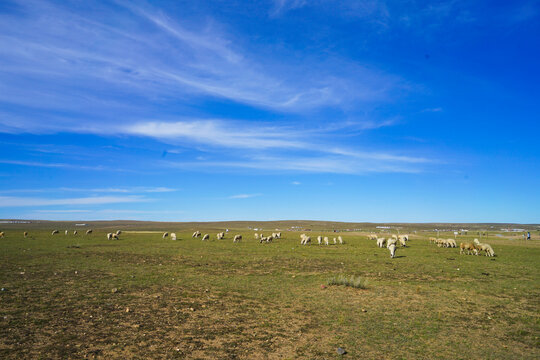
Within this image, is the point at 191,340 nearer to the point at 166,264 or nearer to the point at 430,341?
the point at 430,341

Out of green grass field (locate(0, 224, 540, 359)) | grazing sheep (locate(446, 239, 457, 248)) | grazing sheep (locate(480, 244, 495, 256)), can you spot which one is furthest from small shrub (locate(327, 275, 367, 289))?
grazing sheep (locate(446, 239, 457, 248))

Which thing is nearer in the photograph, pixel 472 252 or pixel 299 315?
pixel 299 315

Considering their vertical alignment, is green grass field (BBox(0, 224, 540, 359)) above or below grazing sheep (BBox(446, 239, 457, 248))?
above

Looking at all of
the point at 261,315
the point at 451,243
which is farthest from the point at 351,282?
the point at 451,243

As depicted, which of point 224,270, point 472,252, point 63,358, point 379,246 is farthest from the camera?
point 379,246

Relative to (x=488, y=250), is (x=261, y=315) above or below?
above

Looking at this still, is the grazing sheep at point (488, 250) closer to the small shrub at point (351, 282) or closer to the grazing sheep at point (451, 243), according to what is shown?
the grazing sheep at point (451, 243)

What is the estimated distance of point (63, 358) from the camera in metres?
7.49

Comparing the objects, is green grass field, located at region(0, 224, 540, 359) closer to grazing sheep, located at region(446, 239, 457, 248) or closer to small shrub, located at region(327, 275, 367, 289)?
small shrub, located at region(327, 275, 367, 289)

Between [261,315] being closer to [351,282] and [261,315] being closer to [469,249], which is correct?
[351,282]

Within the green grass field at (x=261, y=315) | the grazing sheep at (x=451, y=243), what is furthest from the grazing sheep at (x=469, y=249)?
the green grass field at (x=261, y=315)

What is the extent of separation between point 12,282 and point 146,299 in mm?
8601

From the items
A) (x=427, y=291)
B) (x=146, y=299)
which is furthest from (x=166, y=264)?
(x=427, y=291)

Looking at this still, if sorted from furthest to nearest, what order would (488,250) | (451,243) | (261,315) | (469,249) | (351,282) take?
(451,243)
(469,249)
(488,250)
(351,282)
(261,315)
